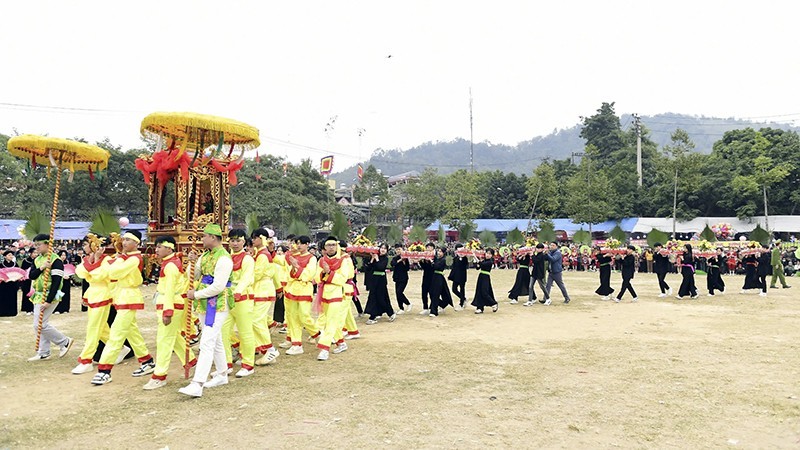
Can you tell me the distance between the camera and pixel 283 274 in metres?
9.29

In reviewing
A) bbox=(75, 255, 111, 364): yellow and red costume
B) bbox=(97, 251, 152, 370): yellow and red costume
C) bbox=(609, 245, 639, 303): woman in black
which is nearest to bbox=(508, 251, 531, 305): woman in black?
bbox=(609, 245, 639, 303): woman in black

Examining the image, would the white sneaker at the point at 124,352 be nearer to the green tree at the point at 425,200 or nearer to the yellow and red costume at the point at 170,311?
the yellow and red costume at the point at 170,311

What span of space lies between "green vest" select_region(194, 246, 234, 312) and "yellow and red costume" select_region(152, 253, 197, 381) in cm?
41

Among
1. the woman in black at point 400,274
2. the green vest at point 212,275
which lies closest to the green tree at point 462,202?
the woman in black at point 400,274

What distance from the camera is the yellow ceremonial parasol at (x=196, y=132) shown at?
869 cm

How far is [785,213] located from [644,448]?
136 ft

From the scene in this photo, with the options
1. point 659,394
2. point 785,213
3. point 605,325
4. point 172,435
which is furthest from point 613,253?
point 785,213

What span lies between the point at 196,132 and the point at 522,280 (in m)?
9.13

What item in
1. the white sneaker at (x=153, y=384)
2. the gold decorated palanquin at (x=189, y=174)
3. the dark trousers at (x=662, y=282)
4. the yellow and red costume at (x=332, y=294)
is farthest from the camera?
the dark trousers at (x=662, y=282)

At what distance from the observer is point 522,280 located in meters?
14.8

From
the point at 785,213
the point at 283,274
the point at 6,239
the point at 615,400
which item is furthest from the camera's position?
the point at 785,213

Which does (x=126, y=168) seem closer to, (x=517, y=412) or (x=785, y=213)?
(x=517, y=412)

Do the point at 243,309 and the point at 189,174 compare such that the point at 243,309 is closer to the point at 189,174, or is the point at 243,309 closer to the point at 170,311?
the point at 170,311

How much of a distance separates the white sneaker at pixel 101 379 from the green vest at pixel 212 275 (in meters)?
1.57
